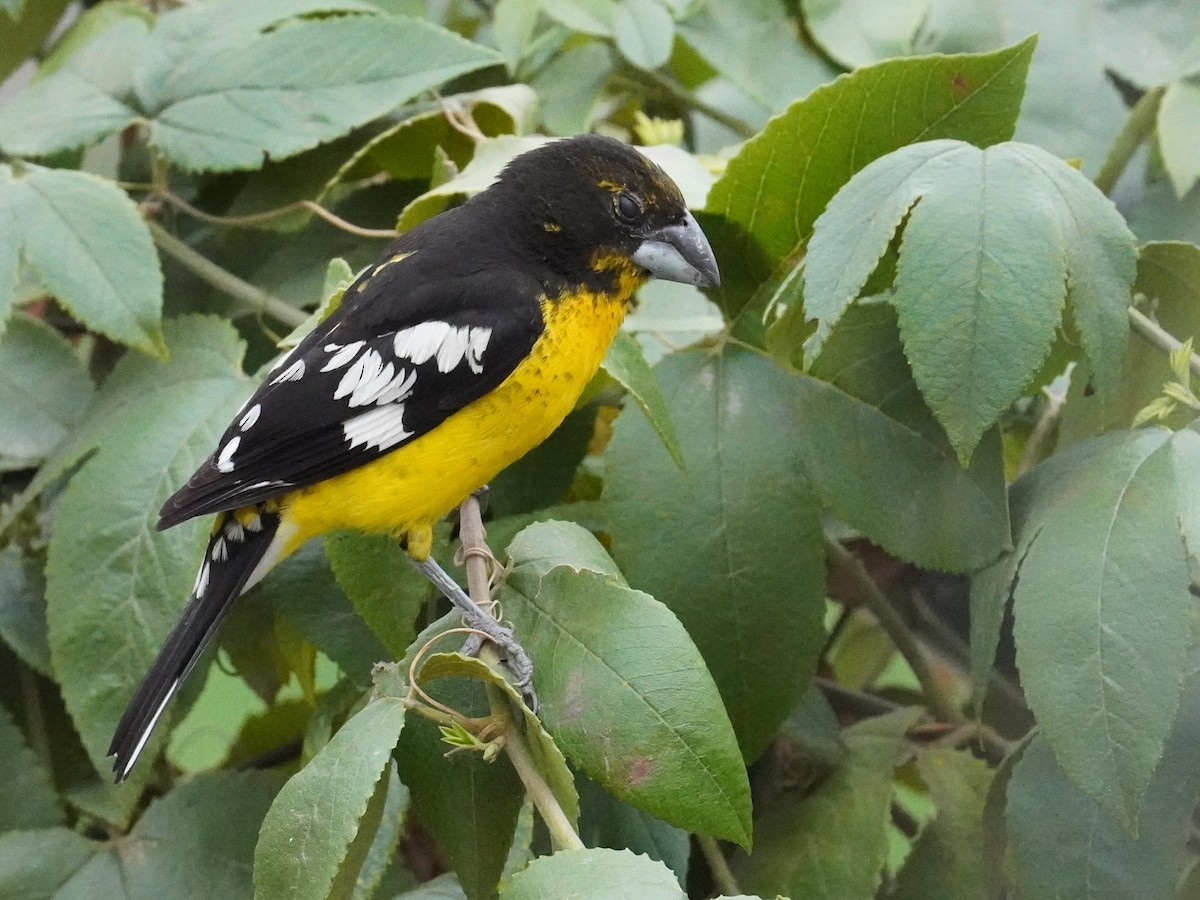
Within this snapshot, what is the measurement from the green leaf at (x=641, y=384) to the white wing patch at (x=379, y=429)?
226mm

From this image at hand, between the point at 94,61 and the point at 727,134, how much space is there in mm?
765

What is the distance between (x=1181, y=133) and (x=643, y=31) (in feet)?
1.89

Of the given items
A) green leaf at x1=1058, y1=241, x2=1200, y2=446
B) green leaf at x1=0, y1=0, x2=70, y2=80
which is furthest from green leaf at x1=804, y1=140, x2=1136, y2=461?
green leaf at x1=0, y1=0, x2=70, y2=80

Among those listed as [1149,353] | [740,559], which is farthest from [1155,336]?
[740,559]

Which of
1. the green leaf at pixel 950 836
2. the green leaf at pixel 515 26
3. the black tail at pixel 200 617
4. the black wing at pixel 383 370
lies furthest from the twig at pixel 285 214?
the green leaf at pixel 950 836

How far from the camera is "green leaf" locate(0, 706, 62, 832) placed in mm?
1215

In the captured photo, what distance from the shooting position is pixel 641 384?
3.61 ft

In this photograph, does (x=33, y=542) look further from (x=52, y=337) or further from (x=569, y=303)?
(x=569, y=303)

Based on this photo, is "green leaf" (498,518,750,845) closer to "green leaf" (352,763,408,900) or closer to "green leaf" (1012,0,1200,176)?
"green leaf" (352,763,408,900)

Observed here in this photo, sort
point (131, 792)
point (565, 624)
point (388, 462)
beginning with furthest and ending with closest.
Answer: point (388, 462) → point (131, 792) → point (565, 624)

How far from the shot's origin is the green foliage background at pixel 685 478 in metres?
0.90

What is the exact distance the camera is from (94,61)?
4.80 feet

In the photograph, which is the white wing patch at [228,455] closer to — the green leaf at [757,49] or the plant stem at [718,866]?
the plant stem at [718,866]

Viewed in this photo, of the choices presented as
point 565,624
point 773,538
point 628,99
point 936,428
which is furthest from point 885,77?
point 628,99
